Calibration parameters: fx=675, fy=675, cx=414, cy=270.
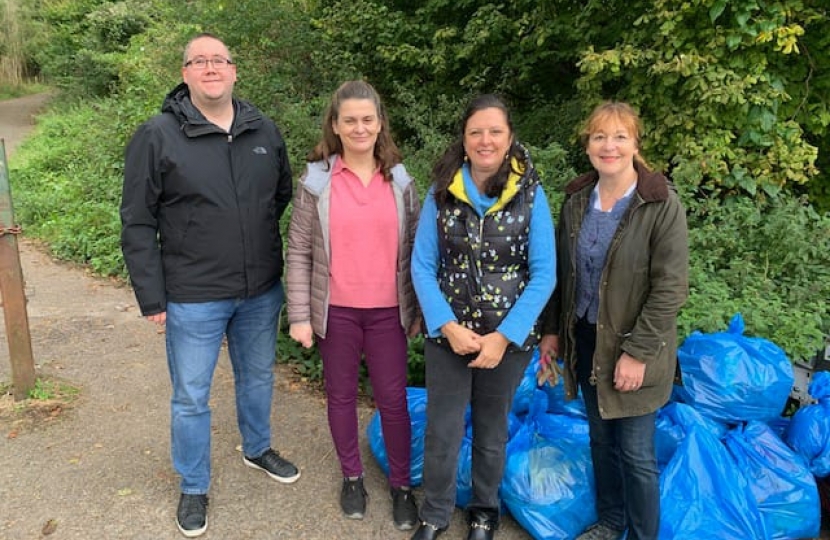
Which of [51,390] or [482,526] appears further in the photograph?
[51,390]

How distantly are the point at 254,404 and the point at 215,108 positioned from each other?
1.39 m

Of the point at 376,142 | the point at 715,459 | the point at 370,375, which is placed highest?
the point at 376,142

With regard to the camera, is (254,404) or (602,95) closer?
(254,404)

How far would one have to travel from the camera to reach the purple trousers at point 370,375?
2.76 meters

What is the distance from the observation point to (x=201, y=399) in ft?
9.41

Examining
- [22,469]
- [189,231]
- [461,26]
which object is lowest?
[22,469]

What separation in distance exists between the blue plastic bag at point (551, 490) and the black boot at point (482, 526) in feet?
0.37

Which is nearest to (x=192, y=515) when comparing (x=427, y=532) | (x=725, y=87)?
(x=427, y=532)

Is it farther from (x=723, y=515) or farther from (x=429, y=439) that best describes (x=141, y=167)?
(x=723, y=515)

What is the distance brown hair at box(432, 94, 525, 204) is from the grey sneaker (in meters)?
1.47

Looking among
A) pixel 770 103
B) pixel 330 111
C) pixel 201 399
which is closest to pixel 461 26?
pixel 770 103

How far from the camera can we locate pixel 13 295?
3.88 metres

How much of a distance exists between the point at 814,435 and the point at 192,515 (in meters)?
2.66

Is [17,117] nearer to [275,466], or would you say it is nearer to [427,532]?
[275,466]
